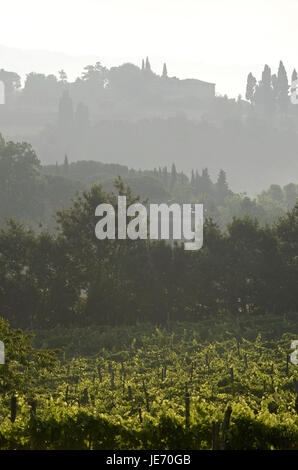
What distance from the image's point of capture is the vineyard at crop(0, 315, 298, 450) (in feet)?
48.2

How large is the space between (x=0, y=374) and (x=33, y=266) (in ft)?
82.2

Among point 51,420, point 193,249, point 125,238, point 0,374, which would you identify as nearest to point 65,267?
point 125,238

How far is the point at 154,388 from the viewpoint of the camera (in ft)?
76.7

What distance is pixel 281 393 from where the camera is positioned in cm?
2169

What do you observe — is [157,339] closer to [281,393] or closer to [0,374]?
[281,393]

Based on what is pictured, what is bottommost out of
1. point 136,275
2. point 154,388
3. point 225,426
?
point 154,388

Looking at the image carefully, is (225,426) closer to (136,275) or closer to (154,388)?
(154,388)

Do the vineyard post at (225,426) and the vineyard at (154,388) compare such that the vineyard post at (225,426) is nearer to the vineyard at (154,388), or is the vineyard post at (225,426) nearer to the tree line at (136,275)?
the vineyard at (154,388)

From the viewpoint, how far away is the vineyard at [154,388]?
14.7 meters

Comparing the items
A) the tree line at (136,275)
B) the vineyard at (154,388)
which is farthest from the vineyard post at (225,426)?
the tree line at (136,275)

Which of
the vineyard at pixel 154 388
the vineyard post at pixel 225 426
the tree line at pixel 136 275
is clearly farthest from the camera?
the tree line at pixel 136 275

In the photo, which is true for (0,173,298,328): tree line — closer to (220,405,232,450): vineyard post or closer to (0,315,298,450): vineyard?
(0,315,298,450): vineyard

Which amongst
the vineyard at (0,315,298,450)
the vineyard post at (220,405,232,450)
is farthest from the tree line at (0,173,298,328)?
the vineyard post at (220,405,232,450)

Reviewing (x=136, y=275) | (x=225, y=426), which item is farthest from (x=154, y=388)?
(x=136, y=275)
